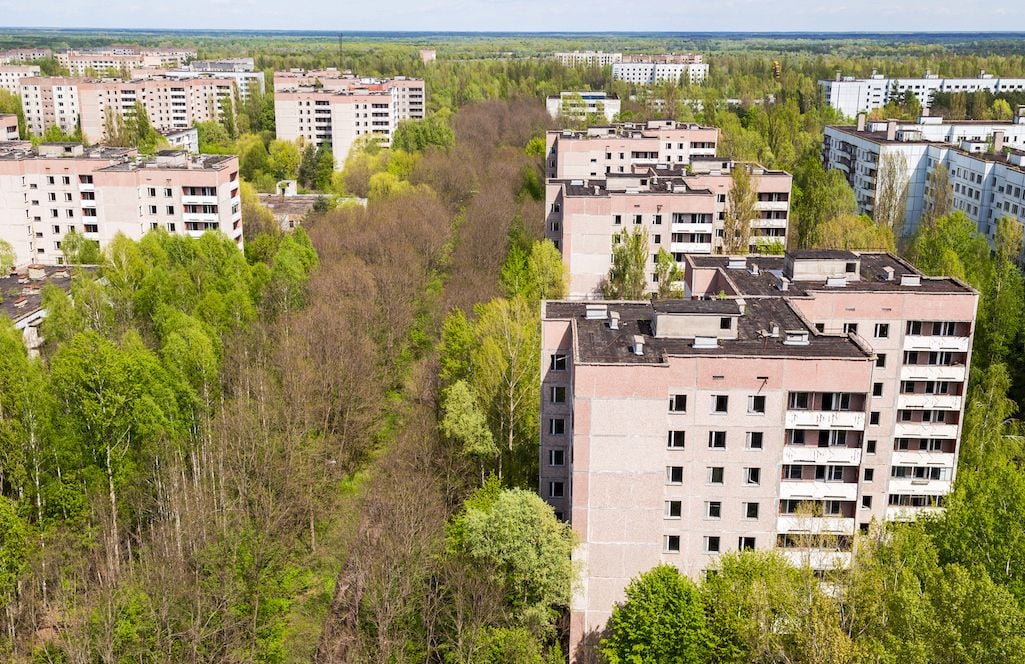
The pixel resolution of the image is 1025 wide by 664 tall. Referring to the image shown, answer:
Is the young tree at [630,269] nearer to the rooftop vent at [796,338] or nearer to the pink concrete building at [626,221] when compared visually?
the pink concrete building at [626,221]

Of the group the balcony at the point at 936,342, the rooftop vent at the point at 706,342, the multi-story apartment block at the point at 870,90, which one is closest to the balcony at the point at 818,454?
the rooftop vent at the point at 706,342

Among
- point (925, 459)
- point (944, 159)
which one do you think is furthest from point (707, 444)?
point (944, 159)

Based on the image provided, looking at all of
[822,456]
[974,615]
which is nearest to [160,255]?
[822,456]

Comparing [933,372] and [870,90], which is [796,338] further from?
[870,90]

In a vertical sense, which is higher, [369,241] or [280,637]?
[369,241]

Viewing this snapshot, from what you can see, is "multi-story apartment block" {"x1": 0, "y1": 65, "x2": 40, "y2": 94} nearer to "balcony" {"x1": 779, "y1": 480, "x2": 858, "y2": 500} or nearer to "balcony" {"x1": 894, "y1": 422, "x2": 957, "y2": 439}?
"balcony" {"x1": 894, "y1": 422, "x2": 957, "y2": 439}

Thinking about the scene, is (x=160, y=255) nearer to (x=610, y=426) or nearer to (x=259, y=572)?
(x=259, y=572)
